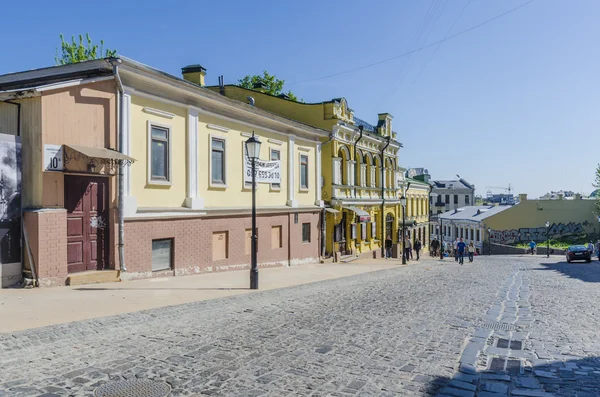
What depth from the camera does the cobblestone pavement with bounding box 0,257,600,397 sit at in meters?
5.27

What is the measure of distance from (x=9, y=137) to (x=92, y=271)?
3.65 m

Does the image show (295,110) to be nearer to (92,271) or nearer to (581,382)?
(92,271)

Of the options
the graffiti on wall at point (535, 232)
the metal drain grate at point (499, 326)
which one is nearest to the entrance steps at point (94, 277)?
the metal drain grate at point (499, 326)

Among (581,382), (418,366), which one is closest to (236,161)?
(418,366)

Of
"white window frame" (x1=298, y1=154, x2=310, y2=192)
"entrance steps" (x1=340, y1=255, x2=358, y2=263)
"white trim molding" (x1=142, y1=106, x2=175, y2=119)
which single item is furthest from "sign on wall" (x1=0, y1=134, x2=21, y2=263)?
"entrance steps" (x1=340, y1=255, x2=358, y2=263)

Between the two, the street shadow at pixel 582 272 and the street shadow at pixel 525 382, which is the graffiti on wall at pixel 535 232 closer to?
the street shadow at pixel 582 272

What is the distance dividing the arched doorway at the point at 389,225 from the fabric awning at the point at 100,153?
24.0 metres

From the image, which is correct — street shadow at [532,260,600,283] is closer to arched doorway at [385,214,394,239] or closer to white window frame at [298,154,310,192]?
arched doorway at [385,214,394,239]

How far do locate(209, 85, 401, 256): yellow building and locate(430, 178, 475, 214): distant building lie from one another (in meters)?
73.4

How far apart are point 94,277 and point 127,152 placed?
335 centimetres

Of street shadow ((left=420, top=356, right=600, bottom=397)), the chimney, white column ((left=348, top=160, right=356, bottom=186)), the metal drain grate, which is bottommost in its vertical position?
the metal drain grate

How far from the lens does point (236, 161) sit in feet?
56.6

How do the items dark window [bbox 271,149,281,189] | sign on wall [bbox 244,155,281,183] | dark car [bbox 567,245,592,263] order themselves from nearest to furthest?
sign on wall [bbox 244,155,281,183]
dark window [bbox 271,149,281,189]
dark car [bbox 567,245,592,263]

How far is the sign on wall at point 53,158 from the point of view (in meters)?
10.4
